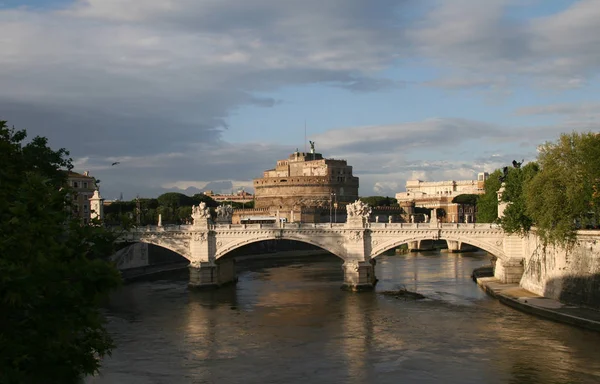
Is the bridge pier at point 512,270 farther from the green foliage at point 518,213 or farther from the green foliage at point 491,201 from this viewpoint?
→ the green foliage at point 491,201

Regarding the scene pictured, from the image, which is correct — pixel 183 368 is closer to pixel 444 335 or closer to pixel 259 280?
pixel 444 335

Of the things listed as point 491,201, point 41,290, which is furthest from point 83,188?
point 41,290

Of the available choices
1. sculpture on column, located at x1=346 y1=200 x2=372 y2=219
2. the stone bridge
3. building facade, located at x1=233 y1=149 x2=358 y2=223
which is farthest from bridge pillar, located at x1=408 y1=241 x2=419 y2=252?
sculpture on column, located at x1=346 y1=200 x2=372 y2=219

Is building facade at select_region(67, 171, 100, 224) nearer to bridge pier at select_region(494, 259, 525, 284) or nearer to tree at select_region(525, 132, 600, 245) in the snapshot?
bridge pier at select_region(494, 259, 525, 284)

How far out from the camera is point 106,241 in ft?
46.6

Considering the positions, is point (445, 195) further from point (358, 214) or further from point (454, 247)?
point (358, 214)

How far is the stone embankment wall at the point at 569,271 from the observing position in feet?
111

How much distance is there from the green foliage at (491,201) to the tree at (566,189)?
22382mm

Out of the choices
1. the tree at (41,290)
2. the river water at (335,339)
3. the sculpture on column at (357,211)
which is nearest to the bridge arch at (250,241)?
the river water at (335,339)

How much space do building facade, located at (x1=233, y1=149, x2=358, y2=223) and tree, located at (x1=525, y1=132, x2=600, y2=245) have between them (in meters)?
63.2

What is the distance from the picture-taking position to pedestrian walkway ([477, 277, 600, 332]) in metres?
31.4

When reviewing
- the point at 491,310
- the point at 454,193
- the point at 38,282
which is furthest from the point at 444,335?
the point at 454,193

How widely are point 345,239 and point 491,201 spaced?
2054 centimetres

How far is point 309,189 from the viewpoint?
110 metres
